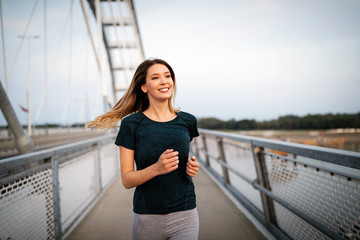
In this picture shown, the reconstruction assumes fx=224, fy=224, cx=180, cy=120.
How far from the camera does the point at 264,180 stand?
2.52 m

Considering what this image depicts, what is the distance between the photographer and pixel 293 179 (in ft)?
6.55

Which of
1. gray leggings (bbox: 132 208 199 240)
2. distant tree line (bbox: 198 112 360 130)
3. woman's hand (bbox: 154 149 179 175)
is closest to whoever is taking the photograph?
woman's hand (bbox: 154 149 179 175)

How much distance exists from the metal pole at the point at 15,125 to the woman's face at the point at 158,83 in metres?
2.76

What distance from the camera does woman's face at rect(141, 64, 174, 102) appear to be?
53.6 inches

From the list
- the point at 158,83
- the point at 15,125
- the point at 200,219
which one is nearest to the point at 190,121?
the point at 158,83

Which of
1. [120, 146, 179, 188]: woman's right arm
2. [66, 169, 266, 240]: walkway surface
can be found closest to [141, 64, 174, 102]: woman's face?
[120, 146, 179, 188]: woman's right arm

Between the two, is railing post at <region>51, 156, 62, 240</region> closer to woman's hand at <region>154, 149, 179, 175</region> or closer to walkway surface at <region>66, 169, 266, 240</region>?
walkway surface at <region>66, 169, 266, 240</region>

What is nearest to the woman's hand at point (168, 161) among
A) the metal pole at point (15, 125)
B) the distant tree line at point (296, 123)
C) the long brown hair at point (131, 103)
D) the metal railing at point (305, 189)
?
the long brown hair at point (131, 103)

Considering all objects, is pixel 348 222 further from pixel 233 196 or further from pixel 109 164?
pixel 109 164

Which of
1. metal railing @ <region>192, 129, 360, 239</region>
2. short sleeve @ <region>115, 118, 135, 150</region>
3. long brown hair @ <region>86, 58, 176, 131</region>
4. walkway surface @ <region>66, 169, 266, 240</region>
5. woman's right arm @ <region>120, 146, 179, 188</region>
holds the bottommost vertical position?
walkway surface @ <region>66, 169, 266, 240</region>

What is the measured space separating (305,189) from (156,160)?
52.8 inches

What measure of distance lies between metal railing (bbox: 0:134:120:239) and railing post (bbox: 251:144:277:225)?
2.16 meters

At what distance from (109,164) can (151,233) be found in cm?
385

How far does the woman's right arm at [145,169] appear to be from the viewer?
1.02 meters
